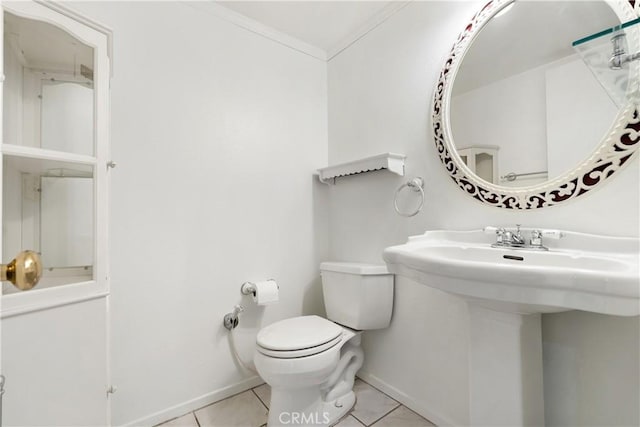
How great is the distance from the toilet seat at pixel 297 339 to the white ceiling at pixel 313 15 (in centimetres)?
177

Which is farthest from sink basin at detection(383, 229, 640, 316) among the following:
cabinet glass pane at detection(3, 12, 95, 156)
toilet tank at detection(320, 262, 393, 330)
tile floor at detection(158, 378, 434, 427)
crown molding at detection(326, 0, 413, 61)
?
crown molding at detection(326, 0, 413, 61)

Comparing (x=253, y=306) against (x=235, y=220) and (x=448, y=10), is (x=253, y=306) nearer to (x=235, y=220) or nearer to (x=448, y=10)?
(x=235, y=220)

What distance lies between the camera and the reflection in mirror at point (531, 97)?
37.0 inches

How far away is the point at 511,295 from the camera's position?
0.67m

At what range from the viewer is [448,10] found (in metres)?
1.31

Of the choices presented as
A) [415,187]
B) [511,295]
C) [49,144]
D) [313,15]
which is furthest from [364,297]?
[313,15]

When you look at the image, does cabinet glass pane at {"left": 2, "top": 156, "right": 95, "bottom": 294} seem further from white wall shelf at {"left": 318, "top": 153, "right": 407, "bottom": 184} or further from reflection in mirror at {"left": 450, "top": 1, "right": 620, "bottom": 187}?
reflection in mirror at {"left": 450, "top": 1, "right": 620, "bottom": 187}

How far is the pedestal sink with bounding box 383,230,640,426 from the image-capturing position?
64cm

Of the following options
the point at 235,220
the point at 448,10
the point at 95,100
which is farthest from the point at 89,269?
the point at 448,10

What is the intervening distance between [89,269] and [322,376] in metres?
0.99

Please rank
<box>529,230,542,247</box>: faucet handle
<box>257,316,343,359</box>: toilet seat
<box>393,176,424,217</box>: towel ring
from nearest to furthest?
<box>529,230,542,247</box>: faucet handle, <box>257,316,343,359</box>: toilet seat, <box>393,176,424,217</box>: towel ring

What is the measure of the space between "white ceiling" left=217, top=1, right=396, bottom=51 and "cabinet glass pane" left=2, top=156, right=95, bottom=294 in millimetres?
1313

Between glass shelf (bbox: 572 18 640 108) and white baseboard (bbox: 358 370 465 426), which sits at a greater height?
glass shelf (bbox: 572 18 640 108)

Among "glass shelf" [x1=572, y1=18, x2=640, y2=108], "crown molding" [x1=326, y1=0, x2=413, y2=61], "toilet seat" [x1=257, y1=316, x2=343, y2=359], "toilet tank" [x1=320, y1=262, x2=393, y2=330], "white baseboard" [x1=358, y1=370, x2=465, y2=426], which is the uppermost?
"crown molding" [x1=326, y1=0, x2=413, y2=61]
